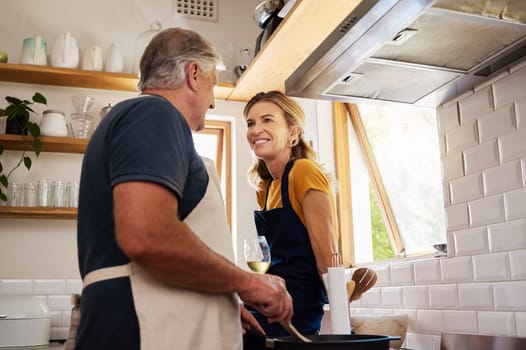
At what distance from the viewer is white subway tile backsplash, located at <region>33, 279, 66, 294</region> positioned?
3.19 m

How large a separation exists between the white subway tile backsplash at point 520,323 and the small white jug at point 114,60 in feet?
8.49

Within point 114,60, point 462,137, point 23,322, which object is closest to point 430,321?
point 462,137

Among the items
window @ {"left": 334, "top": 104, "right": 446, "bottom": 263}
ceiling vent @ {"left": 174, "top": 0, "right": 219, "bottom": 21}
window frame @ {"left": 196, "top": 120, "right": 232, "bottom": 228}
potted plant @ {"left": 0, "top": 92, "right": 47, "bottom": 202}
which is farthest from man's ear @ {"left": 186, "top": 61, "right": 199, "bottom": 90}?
ceiling vent @ {"left": 174, "top": 0, "right": 219, "bottom": 21}

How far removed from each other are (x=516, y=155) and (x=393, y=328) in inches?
34.2

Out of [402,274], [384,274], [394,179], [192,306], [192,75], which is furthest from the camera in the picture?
[394,179]

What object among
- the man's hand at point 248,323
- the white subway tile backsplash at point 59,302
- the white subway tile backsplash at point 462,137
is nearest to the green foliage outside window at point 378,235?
the white subway tile backsplash at point 462,137

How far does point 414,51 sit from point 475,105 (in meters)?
0.47

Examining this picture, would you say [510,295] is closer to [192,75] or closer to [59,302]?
[192,75]

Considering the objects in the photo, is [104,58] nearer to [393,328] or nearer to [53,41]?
[53,41]

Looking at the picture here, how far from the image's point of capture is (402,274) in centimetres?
238

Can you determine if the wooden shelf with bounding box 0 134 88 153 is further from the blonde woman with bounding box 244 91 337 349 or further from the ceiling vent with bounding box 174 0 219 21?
the blonde woman with bounding box 244 91 337 349

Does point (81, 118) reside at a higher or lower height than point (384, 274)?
higher

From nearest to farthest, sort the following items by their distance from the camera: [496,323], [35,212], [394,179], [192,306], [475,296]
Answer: [192,306], [496,323], [475,296], [35,212], [394,179]

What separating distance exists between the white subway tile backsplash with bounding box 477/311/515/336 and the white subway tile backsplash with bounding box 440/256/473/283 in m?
0.14
